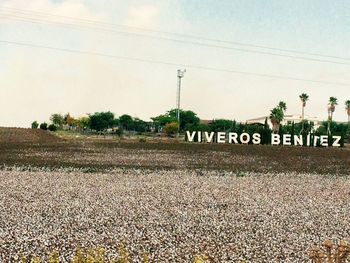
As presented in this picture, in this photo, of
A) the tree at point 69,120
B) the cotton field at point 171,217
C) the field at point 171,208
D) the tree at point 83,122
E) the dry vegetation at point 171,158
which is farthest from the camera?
the tree at point 69,120

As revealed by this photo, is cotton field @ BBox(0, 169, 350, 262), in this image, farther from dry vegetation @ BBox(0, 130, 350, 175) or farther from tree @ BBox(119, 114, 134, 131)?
tree @ BBox(119, 114, 134, 131)

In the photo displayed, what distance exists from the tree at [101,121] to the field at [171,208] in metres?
120

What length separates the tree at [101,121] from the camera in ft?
544

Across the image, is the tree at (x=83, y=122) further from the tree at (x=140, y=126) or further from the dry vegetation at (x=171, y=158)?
the dry vegetation at (x=171, y=158)

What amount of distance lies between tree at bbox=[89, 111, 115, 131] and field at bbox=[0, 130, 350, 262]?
395 feet

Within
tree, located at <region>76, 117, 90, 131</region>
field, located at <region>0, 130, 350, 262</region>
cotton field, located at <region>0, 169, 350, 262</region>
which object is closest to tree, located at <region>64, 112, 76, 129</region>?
tree, located at <region>76, 117, 90, 131</region>

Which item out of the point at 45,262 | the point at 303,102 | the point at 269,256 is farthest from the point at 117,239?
the point at 303,102

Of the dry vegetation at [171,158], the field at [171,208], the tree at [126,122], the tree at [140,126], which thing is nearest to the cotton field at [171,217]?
the field at [171,208]

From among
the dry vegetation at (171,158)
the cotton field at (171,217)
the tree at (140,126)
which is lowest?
the cotton field at (171,217)

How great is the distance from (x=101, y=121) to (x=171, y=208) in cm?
14723

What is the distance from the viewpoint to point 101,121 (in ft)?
545

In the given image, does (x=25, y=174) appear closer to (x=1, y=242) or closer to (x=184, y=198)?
(x=184, y=198)

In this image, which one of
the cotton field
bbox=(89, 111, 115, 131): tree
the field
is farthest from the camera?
bbox=(89, 111, 115, 131): tree

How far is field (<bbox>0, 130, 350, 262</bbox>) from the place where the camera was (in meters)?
14.4
